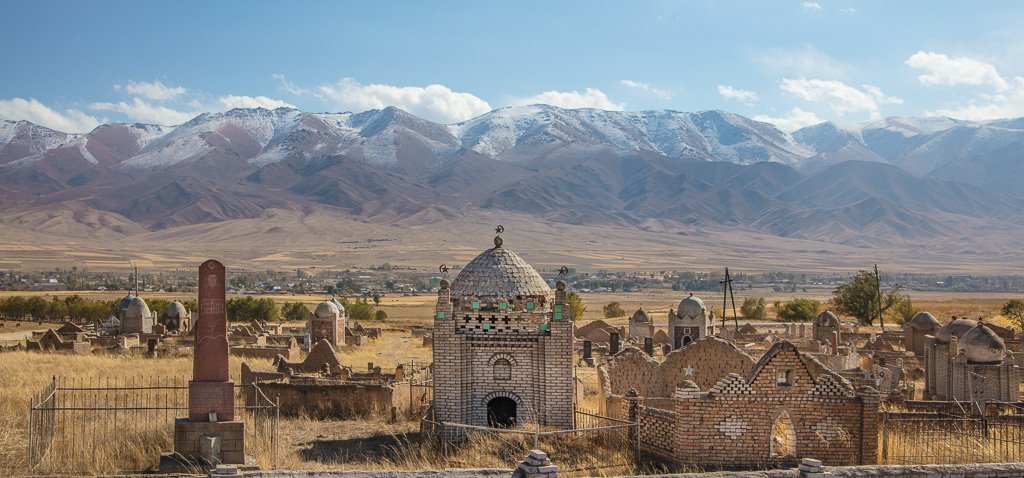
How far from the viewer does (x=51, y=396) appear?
17.4 m

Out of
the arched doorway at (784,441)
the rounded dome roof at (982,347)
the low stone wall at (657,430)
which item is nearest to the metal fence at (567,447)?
the low stone wall at (657,430)

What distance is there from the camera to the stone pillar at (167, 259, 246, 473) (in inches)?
615

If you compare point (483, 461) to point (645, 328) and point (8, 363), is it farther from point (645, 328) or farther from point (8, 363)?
point (645, 328)

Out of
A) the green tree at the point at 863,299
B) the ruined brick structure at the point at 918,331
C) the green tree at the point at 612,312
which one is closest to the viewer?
the ruined brick structure at the point at 918,331

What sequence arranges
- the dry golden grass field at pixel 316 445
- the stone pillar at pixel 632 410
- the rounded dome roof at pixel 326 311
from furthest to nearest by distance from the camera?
the rounded dome roof at pixel 326 311 → the stone pillar at pixel 632 410 → the dry golden grass field at pixel 316 445

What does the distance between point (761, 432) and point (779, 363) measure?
1098mm

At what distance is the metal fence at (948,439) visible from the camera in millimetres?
15820

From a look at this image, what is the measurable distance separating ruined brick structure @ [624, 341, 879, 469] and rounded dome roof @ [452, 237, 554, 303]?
14.0 feet

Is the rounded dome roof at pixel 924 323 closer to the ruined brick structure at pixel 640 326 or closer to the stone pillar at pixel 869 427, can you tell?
the ruined brick structure at pixel 640 326

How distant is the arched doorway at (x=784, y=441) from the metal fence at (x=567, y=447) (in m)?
2.13

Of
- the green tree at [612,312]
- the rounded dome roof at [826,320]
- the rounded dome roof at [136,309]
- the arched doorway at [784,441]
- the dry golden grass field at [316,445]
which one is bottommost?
the green tree at [612,312]

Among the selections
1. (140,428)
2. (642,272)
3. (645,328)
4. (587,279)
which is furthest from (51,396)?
(642,272)

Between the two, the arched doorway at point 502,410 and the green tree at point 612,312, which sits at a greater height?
the arched doorway at point 502,410

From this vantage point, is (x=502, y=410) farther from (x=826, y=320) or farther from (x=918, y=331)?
(x=826, y=320)
